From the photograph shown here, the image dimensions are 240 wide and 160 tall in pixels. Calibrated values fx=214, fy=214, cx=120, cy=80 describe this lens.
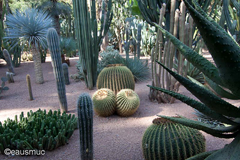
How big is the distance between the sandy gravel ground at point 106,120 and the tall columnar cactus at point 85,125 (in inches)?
13.7

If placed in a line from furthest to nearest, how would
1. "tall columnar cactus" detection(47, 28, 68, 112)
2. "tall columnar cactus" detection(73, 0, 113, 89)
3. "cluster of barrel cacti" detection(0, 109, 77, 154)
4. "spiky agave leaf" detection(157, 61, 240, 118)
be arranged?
"tall columnar cactus" detection(73, 0, 113, 89) < "tall columnar cactus" detection(47, 28, 68, 112) < "cluster of barrel cacti" detection(0, 109, 77, 154) < "spiky agave leaf" detection(157, 61, 240, 118)

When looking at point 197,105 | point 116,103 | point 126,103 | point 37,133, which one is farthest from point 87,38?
point 197,105

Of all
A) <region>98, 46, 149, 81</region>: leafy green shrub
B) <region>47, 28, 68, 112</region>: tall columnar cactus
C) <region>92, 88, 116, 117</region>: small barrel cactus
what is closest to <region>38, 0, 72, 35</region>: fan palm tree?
<region>98, 46, 149, 81</region>: leafy green shrub

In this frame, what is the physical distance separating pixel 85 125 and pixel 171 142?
105cm

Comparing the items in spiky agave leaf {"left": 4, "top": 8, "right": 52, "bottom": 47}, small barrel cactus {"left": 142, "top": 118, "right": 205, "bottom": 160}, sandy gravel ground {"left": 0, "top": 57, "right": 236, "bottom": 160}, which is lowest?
sandy gravel ground {"left": 0, "top": 57, "right": 236, "bottom": 160}

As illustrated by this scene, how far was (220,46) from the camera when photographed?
73 cm

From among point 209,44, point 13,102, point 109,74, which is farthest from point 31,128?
point 209,44

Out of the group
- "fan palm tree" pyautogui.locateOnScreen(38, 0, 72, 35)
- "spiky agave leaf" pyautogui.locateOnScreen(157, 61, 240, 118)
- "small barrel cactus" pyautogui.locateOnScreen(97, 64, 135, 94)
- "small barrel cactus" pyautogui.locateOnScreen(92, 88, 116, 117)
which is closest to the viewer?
"spiky agave leaf" pyautogui.locateOnScreen(157, 61, 240, 118)

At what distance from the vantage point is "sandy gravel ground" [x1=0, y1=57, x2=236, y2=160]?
10.2 ft

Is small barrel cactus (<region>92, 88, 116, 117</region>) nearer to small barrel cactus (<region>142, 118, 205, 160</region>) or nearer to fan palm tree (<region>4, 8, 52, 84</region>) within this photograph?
small barrel cactus (<region>142, 118, 205, 160</region>)

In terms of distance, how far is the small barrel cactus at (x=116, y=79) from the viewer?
5309 millimetres

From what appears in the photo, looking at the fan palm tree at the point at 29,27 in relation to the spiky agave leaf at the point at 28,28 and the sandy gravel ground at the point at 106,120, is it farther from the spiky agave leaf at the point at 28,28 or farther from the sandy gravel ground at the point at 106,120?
the sandy gravel ground at the point at 106,120

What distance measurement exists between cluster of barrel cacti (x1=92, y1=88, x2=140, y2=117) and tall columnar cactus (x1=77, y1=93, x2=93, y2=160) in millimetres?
1688

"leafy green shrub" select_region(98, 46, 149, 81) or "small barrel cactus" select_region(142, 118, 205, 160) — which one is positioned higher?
"leafy green shrub" select_region(98, 46, 149, 81)
